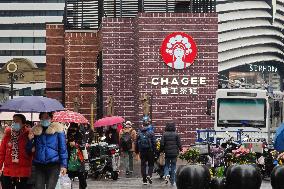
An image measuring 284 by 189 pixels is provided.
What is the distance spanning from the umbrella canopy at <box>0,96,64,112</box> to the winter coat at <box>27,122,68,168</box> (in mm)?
399

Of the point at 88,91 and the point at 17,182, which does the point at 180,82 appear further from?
the point at 17,182

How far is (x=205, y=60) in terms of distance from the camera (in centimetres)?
4000

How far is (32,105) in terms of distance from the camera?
1566 cm

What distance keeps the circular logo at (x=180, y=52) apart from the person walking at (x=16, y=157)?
2493cm

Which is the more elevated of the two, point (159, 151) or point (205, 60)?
point (205, 60)

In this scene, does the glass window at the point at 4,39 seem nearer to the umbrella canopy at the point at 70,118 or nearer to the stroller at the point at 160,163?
the stroller at the point at 160,163

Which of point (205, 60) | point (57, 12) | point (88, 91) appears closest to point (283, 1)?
point (57, 12)

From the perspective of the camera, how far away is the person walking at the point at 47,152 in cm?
1502

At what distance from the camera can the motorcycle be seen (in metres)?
28.0

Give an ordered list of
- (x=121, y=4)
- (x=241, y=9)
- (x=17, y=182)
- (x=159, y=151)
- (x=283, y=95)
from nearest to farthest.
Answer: (x=17, y=182) < (x=159, y=151) < (x=283, y=95) < (x=121, y=4) < (x=241, y=9)

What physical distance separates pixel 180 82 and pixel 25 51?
108 metres

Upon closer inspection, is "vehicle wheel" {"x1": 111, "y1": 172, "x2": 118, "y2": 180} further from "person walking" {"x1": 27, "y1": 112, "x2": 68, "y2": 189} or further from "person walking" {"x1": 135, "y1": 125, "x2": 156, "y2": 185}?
"person walking" {"x1": 27, "y1": 112, "x2": 68, "y2": 189}

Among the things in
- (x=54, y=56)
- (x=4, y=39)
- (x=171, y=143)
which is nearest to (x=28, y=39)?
(x=4, y=39)

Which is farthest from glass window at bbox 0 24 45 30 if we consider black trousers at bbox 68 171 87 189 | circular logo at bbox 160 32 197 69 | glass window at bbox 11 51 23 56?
black trousers at bbox 68 171 87 189
